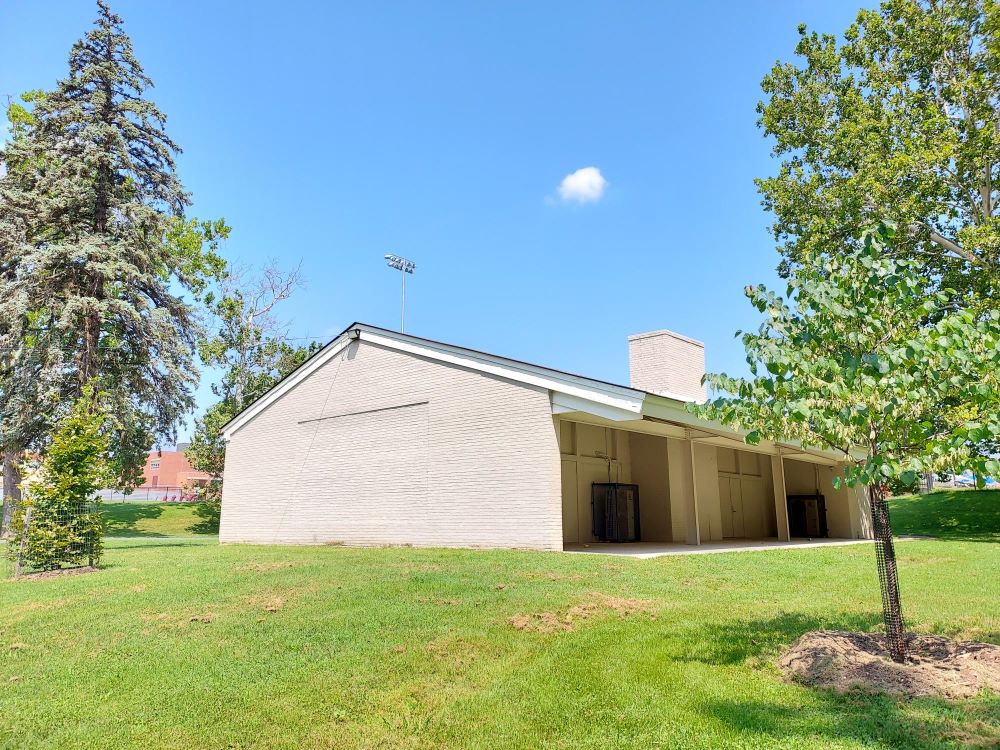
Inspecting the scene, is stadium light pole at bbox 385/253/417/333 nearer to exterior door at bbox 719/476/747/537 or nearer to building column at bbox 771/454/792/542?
exterior door at bbox 719/476/747/537

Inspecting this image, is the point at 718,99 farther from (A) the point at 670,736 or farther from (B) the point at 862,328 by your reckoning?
(A) the point at 670,736

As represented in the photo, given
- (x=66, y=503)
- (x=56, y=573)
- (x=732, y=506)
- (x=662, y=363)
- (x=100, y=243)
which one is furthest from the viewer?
(x=100, y=243)

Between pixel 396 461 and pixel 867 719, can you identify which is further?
pixel 396 461

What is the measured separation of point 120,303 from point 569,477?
18139 mm

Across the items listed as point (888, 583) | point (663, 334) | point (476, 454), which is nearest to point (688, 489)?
point (663, 334)

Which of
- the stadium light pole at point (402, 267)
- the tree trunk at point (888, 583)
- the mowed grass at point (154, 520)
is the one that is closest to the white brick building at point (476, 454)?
the stadium light pole at point (402, 267)

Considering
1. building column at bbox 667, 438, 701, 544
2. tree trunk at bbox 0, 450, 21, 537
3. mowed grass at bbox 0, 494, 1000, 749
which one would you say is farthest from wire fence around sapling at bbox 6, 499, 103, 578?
tree trunk at bbox 0, 450, 21, 537

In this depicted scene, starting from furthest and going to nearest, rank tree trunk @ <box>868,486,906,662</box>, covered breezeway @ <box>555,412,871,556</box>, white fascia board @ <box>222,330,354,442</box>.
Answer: white fascia board @ <box>222,330,354,442</box>, covered breezeway @ <box>555,412,871,556</box>, tree trunk @ <box>868,486,906,662</box>

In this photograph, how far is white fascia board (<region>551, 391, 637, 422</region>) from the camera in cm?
1289

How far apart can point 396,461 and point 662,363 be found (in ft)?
25.5

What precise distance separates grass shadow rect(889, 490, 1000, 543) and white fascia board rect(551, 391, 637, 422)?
14.9 metres

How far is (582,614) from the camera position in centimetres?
686

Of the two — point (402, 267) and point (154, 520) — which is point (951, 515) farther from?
point (154, 520)

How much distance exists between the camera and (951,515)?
88.8 feet
